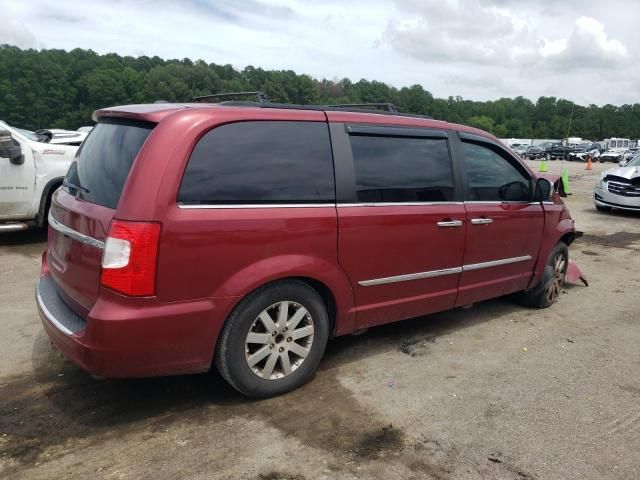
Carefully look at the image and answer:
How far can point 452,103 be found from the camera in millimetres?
142000

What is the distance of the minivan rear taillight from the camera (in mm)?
2748

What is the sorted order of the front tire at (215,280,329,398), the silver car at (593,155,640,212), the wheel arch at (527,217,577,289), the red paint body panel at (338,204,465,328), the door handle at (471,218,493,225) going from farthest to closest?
the silver car at (593,155,640,212)
the wheel arch at (527,217,577,289)
the door handle at (471,218,493,225)
the red paint body panel at (338,204,465,328)
the front tire at (215,280,329,398)

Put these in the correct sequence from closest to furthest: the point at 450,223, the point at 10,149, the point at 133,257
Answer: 1. the point at 133,257
2. the point at 450,223
3. the point at 10,149

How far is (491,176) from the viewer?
4535mm

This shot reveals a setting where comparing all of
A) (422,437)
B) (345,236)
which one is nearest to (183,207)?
(345,236)

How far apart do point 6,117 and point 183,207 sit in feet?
305

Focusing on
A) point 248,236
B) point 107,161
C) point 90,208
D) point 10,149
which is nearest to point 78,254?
point 90,208

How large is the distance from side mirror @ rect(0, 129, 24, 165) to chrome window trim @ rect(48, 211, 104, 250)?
4195 millimetres

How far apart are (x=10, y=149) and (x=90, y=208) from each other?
5016 millimetres

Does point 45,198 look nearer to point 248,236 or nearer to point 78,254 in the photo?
point 78,254

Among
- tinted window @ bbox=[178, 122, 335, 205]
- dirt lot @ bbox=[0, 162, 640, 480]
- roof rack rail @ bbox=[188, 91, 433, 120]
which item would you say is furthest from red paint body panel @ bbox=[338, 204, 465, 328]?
roof rack rail @ bbox=[188, 91, 433, 120]

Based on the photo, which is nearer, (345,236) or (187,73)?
(345,236)

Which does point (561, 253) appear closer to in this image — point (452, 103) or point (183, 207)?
point (183, 207)

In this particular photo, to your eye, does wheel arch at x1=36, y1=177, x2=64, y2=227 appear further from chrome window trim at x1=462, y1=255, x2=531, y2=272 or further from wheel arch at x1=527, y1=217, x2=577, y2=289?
wheel arch at x1=527, y1=217, x2=577, y2=289
